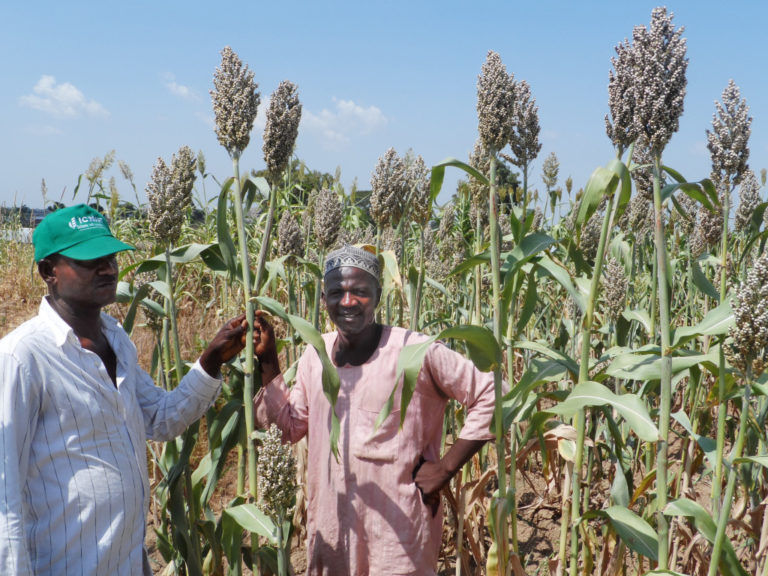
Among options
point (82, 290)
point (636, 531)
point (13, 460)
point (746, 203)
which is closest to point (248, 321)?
point (82, 290)

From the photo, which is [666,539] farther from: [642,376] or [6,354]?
[6,354]

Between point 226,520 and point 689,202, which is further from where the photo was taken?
point 689,202

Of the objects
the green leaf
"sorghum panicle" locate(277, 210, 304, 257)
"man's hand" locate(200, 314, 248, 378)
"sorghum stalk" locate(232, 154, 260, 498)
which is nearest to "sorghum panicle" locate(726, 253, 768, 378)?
the green leaf

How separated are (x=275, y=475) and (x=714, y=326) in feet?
4.39

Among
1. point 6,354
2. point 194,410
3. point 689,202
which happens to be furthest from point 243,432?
point 689,202

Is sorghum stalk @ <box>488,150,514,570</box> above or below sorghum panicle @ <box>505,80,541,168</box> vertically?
below

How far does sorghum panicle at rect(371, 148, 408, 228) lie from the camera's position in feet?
9.40

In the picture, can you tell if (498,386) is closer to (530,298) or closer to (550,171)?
(530,298)

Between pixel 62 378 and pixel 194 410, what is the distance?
1.68 ft

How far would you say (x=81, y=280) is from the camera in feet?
6.14

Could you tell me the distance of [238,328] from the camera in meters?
2.26

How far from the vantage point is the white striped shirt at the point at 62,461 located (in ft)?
5.45

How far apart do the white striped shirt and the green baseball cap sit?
0.55 feet

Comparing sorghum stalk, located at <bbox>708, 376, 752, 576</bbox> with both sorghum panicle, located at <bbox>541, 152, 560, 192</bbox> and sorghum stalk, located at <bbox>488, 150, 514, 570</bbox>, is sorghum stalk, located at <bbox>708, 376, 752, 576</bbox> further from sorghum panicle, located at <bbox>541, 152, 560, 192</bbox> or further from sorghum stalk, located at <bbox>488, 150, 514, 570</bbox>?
sorghum panicle, located at <bbox>541, 152, 560, 192</bbox>
